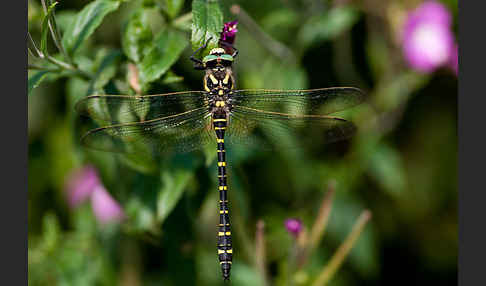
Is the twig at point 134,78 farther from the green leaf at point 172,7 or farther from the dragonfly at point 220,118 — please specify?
the green leaf at point 172,7

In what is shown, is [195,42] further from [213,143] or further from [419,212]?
[419,212]

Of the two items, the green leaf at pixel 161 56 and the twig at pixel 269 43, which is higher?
the twig at pixel 269 43

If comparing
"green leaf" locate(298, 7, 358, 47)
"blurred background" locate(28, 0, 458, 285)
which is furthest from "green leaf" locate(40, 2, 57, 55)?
"green leaf" locate(298, 7, 358, 47)

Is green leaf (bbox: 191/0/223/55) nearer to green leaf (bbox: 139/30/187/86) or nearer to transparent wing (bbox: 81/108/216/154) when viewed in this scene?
green leaf (bbox: 139/30/187/86)

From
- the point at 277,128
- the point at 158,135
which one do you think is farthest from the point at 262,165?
the point at 158,135

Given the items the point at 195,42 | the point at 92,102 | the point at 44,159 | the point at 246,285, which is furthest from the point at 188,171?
the point at 44,159

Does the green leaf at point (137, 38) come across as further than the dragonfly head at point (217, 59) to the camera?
No

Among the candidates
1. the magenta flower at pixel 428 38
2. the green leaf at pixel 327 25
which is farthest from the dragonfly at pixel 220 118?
the magenta flower at pixel 428 38
